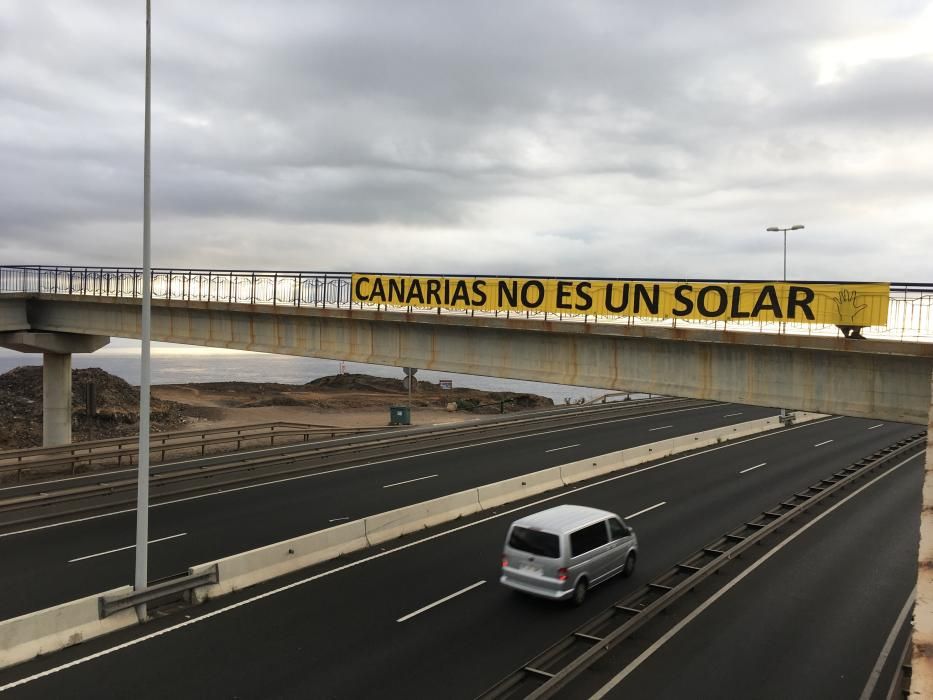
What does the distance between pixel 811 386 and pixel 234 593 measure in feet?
45.2

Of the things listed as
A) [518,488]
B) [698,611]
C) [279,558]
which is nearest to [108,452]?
[279,558]

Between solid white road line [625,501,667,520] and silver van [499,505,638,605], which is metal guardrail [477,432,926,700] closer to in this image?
silver van [499,505,638,605]

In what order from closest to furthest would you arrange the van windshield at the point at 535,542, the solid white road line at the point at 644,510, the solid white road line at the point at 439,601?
1. the solid white road line at the point at 439,601
2. the van windshield at the point at 535,542
3. the solid white road line at the point at 644,510

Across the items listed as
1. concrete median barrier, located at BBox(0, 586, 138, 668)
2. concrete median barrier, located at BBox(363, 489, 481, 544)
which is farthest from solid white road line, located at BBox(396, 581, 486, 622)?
concrete median barrier, located at BBox(0, 586, 138, 668)

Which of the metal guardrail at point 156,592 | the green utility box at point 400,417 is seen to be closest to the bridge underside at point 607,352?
the metal guardrail at point 156,592

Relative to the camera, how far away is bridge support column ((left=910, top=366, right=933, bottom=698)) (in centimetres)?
537

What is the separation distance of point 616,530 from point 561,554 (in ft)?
7.80

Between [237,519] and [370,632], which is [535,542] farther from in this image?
[237,519]

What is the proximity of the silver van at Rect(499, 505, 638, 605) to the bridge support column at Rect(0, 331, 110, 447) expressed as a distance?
89.3ft

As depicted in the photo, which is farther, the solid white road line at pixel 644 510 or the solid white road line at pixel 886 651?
the solid white road line at pixel 644 510

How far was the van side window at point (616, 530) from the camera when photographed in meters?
15.1

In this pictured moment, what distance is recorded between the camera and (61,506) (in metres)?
20.6

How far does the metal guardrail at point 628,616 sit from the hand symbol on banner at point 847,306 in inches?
251

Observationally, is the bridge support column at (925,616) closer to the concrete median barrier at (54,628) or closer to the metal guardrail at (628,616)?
the metal guardrail at (628,616)
